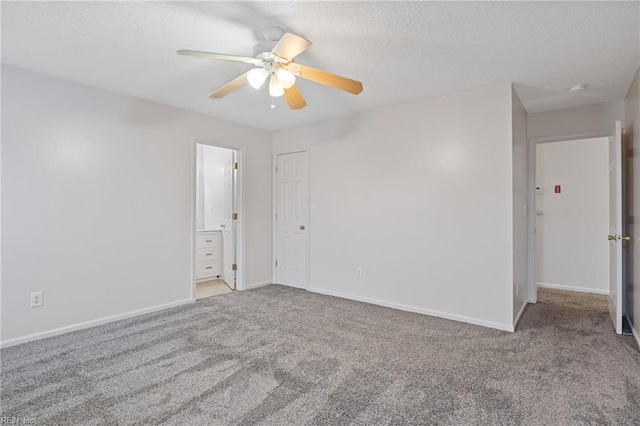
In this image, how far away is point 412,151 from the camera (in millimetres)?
3584

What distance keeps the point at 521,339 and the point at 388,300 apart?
138cm

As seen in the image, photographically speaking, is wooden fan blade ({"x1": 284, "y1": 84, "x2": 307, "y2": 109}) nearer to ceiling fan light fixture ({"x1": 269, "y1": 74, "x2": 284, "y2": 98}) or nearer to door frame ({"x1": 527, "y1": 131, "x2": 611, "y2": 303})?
ceiling fan light fixture ({"x1": 269, "y1": 74, "x2": 284, "y2": 98})

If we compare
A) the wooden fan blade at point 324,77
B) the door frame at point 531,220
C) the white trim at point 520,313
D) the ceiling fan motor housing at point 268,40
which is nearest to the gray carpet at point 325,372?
the white trim at point 520,313

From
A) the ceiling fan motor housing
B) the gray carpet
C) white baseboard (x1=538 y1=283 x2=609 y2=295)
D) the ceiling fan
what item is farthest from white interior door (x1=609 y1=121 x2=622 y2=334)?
the ceiling fan motor housing

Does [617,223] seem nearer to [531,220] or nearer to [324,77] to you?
[531,220]

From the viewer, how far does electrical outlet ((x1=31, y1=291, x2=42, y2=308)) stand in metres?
2.74

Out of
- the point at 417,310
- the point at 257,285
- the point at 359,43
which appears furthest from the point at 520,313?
the point at 257,285

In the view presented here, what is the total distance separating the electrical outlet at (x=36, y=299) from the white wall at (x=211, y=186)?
271 centimetres

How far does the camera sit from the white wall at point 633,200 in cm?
278

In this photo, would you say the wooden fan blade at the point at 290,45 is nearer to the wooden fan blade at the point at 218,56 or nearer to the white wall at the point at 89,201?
the wooden fan blade at the point at 218,56

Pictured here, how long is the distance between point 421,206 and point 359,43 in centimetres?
191

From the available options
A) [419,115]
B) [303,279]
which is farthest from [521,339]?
[303,279]

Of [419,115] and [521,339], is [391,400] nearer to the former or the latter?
[521,339]

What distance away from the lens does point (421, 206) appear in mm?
3527
